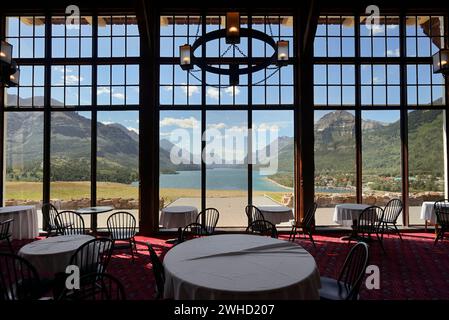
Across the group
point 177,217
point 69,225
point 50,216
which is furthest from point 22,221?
point 177,217

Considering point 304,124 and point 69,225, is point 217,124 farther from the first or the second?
point 69,225

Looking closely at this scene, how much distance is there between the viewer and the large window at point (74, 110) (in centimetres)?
620

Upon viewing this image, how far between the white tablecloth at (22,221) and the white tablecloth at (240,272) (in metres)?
4.43

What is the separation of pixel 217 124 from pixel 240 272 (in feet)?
15.2

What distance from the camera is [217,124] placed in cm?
627

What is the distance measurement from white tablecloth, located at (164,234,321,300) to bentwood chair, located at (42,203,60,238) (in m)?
3.45

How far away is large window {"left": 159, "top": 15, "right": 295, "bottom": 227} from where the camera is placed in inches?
245

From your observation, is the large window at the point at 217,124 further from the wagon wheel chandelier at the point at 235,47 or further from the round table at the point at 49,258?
the round table at the point at 49,258

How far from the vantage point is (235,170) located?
6.36 meters

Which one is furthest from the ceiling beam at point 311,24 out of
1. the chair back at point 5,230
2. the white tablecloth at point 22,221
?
the white tablecloth at point 22,221

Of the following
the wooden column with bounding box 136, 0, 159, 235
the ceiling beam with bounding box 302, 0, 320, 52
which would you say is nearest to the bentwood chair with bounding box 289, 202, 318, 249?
the wooden column with bounding box 136, 0, 159, 235

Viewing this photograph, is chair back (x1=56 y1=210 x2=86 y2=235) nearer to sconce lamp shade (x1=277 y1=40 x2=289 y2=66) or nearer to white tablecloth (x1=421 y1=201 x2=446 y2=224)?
sconce lamp shade (x1=277 y1=40 x2=289 y2=66)

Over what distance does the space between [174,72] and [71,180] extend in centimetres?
352
